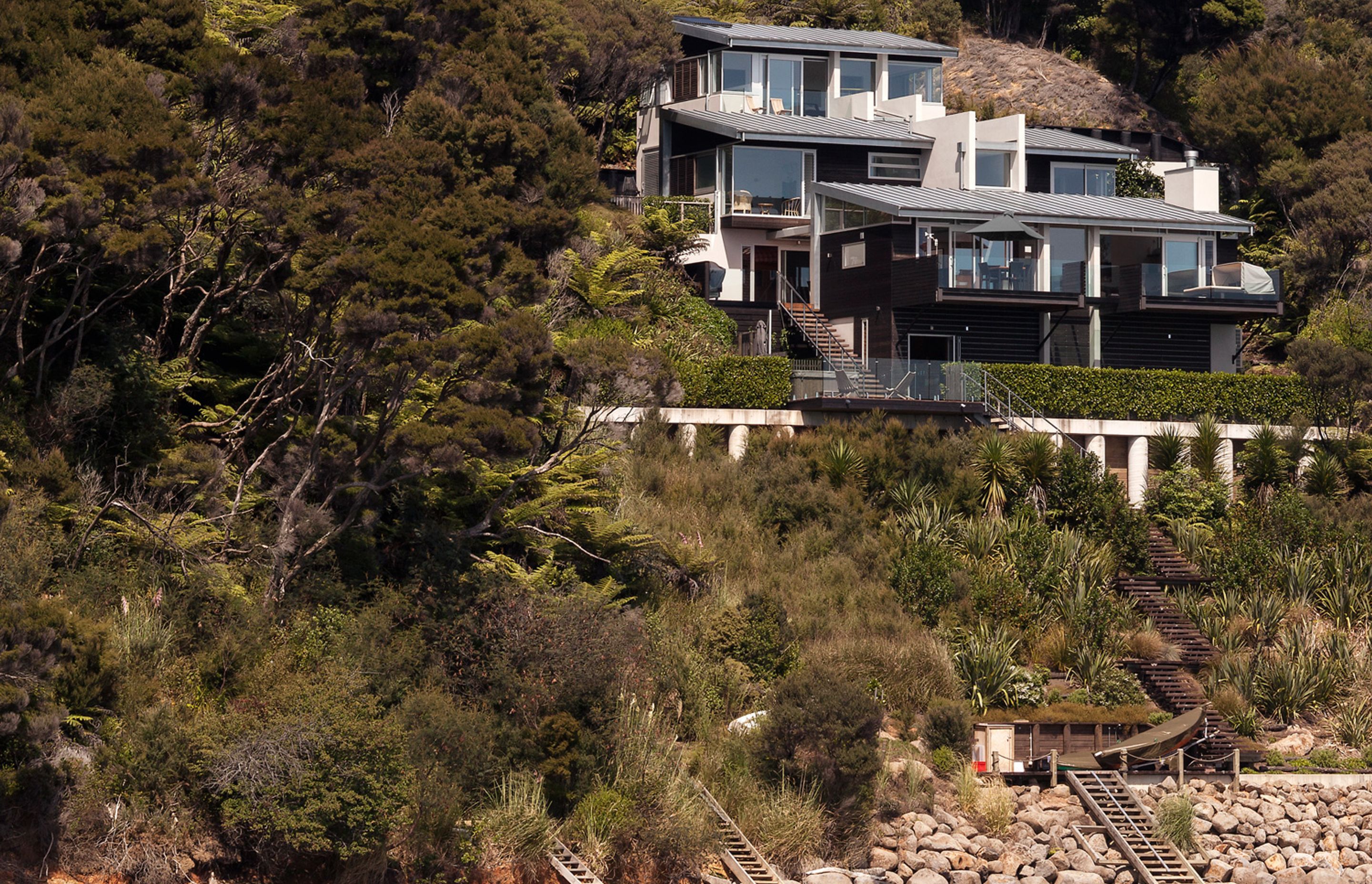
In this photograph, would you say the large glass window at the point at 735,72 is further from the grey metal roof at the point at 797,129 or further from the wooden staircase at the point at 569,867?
the wooden staircase at the point at 569,867

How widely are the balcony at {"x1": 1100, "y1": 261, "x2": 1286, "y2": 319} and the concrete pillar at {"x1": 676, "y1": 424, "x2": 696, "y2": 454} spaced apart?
13625mm

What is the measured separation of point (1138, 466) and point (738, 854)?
1965cm

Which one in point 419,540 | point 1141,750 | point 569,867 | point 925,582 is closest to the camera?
point 569,867

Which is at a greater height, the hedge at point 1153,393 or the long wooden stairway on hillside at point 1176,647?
the hedge at point 1153,393

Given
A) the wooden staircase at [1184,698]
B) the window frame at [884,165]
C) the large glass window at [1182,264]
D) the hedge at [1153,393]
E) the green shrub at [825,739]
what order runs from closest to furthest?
the green shrub at [825,739] → the wooden staircase at [1184,698] → the hedge at [1153,393] → the large glass window at [1182,264] → the window frame at [884,165]

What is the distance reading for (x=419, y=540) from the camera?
29797mm

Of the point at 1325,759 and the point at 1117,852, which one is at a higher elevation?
the point at 1117,852

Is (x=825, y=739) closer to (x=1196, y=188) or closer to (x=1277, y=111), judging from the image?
(x=1196, y=188)

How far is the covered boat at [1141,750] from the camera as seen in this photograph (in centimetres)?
3111

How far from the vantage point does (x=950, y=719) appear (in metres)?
30.7

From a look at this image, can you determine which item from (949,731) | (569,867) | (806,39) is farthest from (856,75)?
(569,867)

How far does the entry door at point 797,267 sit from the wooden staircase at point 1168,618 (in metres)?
16.4

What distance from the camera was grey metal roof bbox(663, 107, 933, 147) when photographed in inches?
1978

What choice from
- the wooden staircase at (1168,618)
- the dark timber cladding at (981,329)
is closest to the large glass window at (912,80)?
the dark timber cladding at (981,329)
